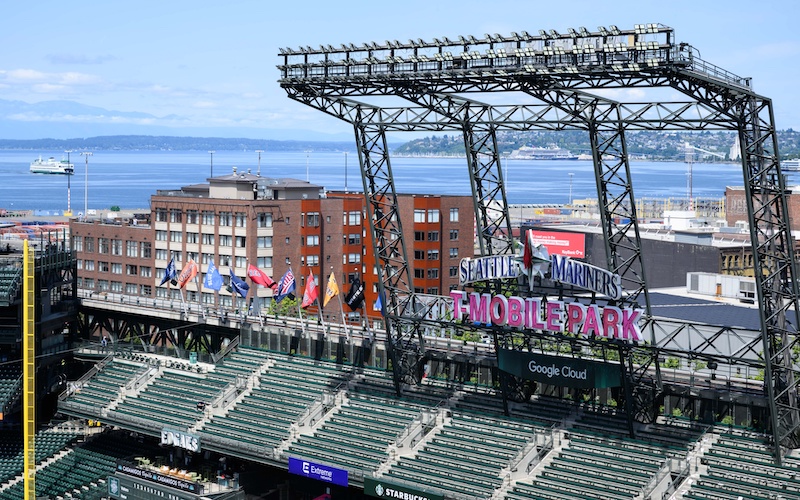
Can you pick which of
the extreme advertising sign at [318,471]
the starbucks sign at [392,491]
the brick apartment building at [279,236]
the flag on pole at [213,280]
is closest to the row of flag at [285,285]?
the flag on pole at [213,280]

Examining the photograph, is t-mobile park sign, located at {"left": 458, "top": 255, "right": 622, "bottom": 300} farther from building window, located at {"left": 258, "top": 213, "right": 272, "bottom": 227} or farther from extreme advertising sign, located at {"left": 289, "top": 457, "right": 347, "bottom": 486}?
building window, located at {"left": 258, "top": 213, "right": 272, "bottom": 227}

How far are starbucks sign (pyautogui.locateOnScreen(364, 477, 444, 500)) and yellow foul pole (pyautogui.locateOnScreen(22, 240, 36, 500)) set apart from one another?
722 inches

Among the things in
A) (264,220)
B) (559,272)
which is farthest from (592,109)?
(264,220)

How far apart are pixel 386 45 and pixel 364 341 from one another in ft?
63.2

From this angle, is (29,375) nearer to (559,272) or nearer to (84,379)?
(84,379)

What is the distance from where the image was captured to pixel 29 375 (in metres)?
67.8

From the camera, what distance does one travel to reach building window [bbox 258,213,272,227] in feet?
358

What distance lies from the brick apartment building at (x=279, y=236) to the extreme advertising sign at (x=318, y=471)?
49.4 meters

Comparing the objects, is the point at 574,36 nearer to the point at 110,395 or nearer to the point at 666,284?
the point at 110,395

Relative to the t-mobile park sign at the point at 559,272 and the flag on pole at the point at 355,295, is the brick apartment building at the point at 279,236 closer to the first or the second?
the flag on pole at the point at 355,295

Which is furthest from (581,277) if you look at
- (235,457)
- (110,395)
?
(110,395)

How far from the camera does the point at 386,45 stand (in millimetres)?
56844

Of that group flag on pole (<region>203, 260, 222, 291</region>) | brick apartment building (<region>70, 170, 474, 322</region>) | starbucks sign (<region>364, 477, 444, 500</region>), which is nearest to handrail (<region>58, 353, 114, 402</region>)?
flag on pole (<region>203, 260, 222, 291</region>)

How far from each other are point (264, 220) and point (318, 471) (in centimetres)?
5325
